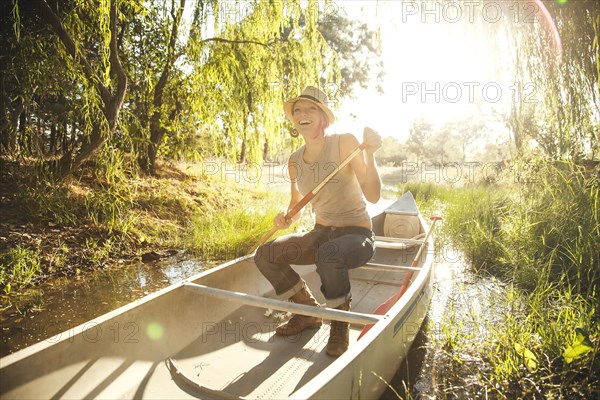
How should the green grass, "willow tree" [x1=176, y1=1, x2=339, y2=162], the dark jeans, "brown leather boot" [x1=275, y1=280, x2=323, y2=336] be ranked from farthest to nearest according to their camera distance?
"willow tree" [x1=176, y1=1, x2=339, y2=162]
the green grass
"brown leather boot" [x1=275, y1=280, x2=323, y2=336]
the dark jeans

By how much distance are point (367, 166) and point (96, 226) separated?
4049 millimetres

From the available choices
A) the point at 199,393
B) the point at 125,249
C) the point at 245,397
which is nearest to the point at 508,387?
the point at 245,397

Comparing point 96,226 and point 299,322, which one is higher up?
point 96,226

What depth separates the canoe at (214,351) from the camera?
5.95 ft

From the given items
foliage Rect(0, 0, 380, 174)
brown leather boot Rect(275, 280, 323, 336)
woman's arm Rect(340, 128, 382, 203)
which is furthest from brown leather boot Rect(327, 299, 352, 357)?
foliage Rect(0, 0, 380, 174)

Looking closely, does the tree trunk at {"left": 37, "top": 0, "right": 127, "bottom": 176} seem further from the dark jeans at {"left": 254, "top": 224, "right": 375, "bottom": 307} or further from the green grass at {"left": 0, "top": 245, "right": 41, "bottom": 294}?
the dark jeans at {"left": 254, "top": 224, "right": 375, "bottom": 307}

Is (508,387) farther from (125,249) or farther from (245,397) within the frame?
(125,249)

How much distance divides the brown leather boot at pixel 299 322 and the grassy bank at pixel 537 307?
1.00 meters

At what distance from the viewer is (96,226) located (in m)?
5.19

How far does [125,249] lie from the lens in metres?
5.26

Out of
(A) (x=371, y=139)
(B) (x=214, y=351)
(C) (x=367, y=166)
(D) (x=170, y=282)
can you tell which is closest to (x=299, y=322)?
(B) (x=214, y=351)

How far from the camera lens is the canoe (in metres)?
1.81

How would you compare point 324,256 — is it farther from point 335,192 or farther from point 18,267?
point 18,267

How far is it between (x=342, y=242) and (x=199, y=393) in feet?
4.15
